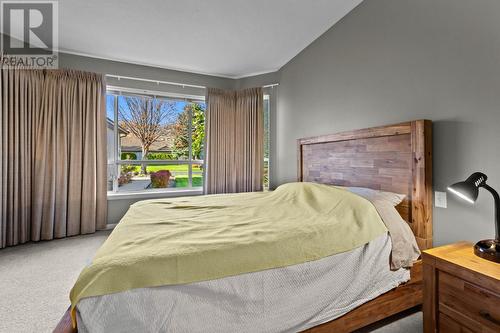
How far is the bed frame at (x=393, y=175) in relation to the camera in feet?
4.93

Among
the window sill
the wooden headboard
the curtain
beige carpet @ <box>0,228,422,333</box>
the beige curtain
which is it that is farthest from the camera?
the beige curtain

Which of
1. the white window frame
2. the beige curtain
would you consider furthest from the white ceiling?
the beige curtain

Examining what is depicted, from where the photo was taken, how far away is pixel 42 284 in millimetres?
2070

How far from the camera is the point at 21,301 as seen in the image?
1826 millimetres

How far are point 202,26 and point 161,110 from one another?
179 centimetres

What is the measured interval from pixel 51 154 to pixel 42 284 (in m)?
1.84

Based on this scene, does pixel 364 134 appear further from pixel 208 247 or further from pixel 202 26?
pixel 202 26

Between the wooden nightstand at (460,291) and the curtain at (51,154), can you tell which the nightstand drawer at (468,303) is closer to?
the wooden nightstand at (460,291)

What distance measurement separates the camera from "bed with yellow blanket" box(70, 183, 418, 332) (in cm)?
97

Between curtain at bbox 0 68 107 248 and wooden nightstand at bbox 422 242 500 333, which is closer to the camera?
wooden nightstand at bbox 422 242 500 333

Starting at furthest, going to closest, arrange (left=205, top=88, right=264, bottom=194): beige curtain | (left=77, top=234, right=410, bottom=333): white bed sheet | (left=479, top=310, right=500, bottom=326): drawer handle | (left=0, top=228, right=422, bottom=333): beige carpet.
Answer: (left=205, top=88, right=264, bottom=194): beige curtain
(left=0, top=228, right=422, bottom=333): beige carpet
(left=479, top=310, right=500, bottom=326): drawer handle
(left=77, top=234, right=410, bottom=333): white bed sheet

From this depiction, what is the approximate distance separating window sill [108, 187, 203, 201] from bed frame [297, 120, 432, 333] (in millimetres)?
2487

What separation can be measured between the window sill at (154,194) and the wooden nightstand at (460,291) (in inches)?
135

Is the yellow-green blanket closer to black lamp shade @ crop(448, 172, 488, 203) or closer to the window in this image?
black lamp shade @ crop(448, 172, 488, 203)
